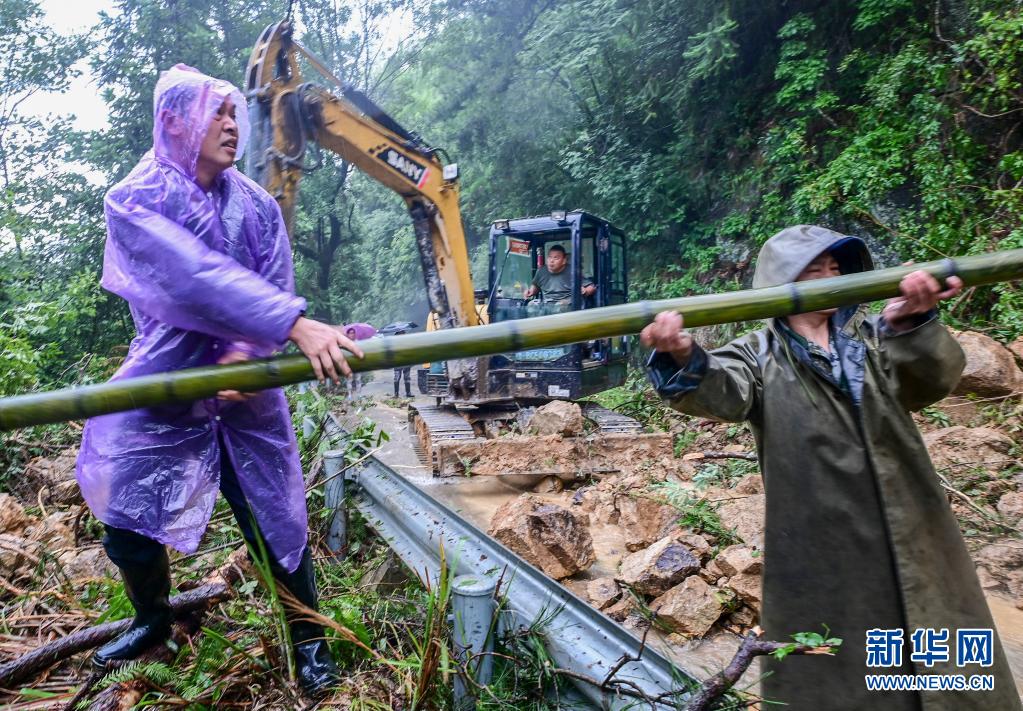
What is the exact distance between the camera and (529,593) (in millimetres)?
1975

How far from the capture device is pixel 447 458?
6.43 metres

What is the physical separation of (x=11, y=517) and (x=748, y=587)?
386 centimetres

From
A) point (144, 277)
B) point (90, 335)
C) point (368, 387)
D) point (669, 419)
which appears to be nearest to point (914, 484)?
point (144, 277)

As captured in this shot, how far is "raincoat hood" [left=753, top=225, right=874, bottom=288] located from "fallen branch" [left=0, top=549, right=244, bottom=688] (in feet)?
7.31

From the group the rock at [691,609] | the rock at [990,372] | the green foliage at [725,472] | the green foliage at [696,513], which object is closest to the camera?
the rock at [691,609]

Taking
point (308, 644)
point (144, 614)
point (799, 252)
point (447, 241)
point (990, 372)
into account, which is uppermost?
point (447, 241)

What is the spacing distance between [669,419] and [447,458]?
3.44m

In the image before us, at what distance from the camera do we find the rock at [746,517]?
373 centimetres

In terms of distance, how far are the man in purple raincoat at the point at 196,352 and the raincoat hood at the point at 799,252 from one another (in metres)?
1.26

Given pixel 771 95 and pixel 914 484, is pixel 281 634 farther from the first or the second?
pixel 771 95

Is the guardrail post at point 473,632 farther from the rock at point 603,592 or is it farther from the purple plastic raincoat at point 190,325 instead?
the rock at point 603,592

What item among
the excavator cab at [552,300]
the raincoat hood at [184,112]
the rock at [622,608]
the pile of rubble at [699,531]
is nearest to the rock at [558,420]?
the pile of rubble at [699,531]

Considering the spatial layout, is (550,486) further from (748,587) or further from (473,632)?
(473,632)

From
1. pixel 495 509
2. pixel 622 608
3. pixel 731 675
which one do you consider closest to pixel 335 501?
pixel 622 608
